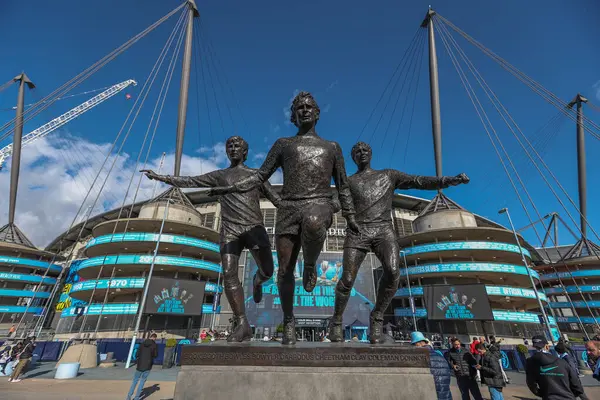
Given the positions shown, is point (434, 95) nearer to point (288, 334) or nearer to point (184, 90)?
point (184, 90)

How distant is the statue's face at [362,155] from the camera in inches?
201

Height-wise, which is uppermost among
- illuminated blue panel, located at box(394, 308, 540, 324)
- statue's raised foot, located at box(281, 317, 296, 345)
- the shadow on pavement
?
illuminated blue panel, located at box(394, 308, 540, 324)

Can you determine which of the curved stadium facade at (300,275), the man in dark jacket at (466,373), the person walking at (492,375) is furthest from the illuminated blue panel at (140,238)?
the person walking at (492,375)

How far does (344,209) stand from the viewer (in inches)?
152

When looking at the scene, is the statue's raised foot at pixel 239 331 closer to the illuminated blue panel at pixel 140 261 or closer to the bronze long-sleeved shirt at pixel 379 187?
the bronze long-sleeved shirt at pixel 379 187

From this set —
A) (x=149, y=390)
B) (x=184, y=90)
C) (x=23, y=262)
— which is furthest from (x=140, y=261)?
(x=23, y=262)

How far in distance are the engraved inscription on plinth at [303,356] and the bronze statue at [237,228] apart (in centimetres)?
110

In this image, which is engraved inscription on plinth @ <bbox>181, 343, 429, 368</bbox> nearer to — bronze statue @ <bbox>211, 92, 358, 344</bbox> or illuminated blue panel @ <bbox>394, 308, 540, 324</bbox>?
bronze statue @ <bbox>211, 92, 358, 344</bbox>

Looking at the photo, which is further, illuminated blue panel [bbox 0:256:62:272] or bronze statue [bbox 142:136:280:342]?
illuminated blue panel [bbox 0:256:62:272]

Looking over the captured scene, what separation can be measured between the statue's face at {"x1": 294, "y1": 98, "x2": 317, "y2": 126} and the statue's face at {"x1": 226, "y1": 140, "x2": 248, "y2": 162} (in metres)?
1.44

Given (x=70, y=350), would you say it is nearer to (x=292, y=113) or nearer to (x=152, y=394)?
(x=152, y=394)

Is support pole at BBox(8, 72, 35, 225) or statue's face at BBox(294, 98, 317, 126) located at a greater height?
support pole at BBox(8, 72, 35, 225)

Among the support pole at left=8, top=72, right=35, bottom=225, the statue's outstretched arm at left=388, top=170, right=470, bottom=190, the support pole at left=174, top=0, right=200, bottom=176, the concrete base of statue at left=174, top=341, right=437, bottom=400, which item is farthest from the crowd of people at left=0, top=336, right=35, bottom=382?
the support pole at left=8, top=72, right=35, bottom=225

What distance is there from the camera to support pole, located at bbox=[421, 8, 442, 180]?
117ft
